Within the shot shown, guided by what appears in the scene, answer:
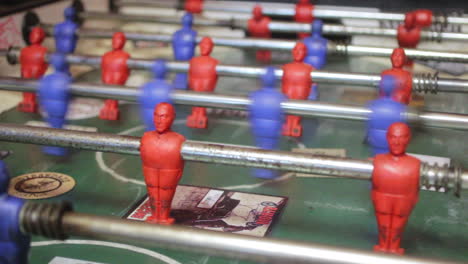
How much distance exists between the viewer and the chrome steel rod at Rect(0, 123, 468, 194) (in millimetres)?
1304

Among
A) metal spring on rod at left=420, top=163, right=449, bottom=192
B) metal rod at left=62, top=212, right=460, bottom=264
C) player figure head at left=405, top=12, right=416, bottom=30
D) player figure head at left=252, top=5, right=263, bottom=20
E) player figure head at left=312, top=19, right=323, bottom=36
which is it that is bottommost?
metal rod at left=62, top=212, right=460, bottom=264

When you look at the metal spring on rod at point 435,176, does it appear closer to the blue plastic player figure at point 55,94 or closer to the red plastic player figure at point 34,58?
the blue plastic player figure at point 55,94

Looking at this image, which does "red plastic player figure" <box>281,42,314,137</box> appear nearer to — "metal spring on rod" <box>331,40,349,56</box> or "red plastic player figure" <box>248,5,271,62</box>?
"metal spring on rod" <box>331,40,349,56</box>

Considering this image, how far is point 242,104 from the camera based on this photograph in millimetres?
1804

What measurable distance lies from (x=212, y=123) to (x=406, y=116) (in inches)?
45.7

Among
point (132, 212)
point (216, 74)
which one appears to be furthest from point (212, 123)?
point (132, 212)

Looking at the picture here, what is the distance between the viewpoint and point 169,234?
41.3 inches

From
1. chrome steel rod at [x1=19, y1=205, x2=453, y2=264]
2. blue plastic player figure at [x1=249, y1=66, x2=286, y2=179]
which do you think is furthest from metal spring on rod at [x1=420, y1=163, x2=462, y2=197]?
blue plastic player figure at [x1=249, y1=66, x2=286, y2=179]

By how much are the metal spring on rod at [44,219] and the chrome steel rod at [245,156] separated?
1.28 ft

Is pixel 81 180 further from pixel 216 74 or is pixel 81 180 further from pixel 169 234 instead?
pixel 169 234

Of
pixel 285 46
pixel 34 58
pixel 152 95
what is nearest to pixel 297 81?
pixel 285 46

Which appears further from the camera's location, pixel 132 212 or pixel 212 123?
pixel 212 123

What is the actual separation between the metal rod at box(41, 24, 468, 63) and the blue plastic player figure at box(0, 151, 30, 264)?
5.71 ft

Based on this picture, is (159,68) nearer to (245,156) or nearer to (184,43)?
(184,43)
